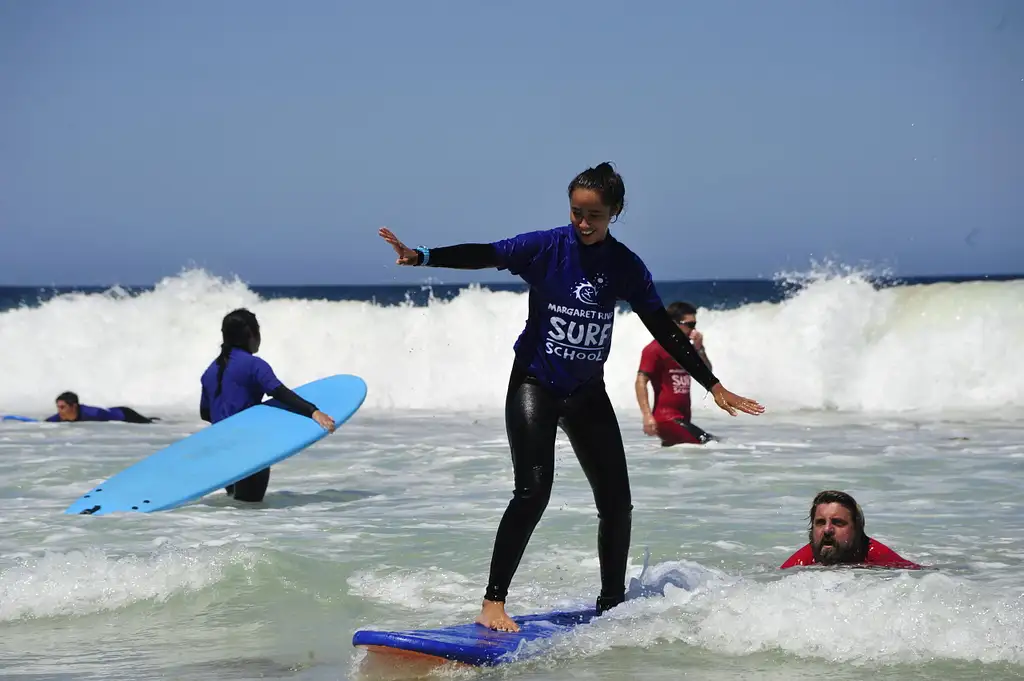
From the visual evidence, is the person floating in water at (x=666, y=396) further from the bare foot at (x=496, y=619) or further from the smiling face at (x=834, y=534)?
the bare foot at (x=496, y=619)

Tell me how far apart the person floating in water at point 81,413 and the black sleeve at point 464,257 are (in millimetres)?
9425

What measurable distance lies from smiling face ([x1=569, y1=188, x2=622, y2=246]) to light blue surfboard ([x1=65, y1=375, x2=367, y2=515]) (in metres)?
4.00

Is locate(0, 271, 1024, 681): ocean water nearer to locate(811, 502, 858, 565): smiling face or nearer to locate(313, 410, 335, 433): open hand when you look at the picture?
locate(811, 502, 858, 565): smiling face

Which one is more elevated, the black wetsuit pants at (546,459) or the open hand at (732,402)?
the open hand at (732,402)

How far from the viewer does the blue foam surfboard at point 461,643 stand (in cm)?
402

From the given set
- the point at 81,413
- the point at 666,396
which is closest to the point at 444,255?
the point at 666,396

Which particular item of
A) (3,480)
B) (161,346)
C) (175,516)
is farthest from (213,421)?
(161,346)

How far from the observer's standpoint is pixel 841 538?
5.38 meters

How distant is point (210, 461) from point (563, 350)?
14.3 feet

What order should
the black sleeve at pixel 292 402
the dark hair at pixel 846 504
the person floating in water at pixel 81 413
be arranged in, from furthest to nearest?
the person floating in water at pixel 81 413 < the black sleeve at pixel 292 402 < the dark hair at pixel 846 504

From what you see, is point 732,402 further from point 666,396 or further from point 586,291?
point 666,396

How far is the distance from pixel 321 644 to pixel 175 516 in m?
2.99

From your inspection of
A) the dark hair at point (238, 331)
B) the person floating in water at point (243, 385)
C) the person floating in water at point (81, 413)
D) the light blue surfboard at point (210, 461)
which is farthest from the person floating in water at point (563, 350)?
the person floating in water at point (81, 413)

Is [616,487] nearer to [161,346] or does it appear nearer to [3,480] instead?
[3,480]
